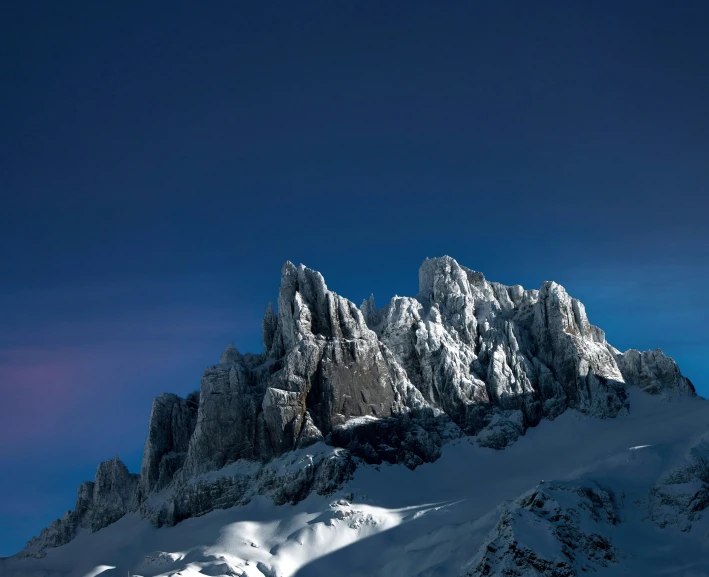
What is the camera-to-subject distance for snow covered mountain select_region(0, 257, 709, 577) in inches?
4796

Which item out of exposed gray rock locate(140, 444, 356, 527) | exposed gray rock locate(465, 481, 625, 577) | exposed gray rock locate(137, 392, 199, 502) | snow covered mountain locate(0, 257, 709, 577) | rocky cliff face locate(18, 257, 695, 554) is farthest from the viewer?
exposed gray rock locate(137, 392, 199, 502)

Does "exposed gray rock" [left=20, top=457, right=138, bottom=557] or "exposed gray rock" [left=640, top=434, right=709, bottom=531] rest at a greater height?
"exposed gray rock" [left=20, top=457, right=138, bottom=557]

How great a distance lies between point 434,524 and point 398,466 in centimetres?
2394

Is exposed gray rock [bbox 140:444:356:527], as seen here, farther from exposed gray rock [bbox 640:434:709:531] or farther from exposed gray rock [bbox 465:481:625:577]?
exposed gray rock [bbox 640:434:709:531]

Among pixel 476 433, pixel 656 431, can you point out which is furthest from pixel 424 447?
pixel 656 431

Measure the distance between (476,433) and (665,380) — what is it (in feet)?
165

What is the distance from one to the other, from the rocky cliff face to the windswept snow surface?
480 cm

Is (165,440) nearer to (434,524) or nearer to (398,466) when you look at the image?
(398,466)

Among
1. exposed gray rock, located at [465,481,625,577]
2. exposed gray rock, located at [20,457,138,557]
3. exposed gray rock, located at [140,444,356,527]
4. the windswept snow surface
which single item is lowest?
exposed gray rock, located at [465,481,625,577]

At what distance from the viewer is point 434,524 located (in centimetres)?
14288

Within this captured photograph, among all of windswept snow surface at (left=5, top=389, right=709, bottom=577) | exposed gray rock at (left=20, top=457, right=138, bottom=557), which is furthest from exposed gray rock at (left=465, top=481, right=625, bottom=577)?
exposed gray rock at (left=20, top=457, right=138, bottom=557)

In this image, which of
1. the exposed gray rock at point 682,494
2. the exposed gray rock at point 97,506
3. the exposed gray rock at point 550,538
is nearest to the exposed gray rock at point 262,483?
the exposed gray rock at point 97,506

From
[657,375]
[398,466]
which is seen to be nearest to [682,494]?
[398,466]

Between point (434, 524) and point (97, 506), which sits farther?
point (97, 506)
